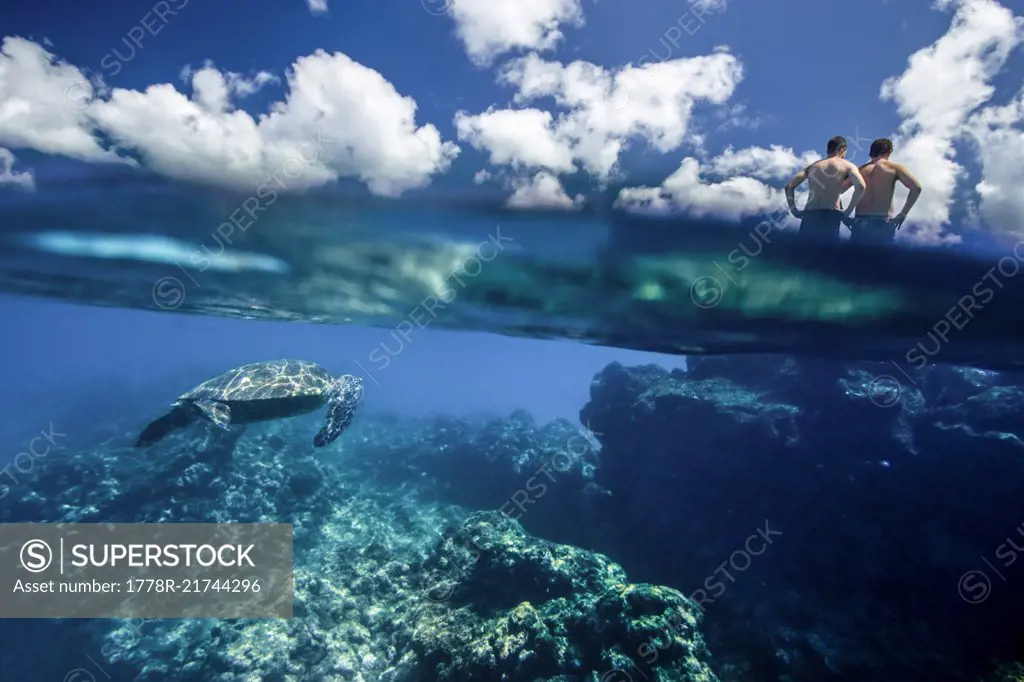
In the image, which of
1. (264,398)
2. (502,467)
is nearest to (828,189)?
(264,398)

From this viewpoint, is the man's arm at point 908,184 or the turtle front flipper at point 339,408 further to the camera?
the turtle front flipper at point 339,408

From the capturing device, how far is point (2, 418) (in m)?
41.0

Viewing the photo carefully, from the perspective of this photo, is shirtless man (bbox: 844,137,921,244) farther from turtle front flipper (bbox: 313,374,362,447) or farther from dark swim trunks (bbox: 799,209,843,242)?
turtle front flipper (bbox: 313,374,362,447)

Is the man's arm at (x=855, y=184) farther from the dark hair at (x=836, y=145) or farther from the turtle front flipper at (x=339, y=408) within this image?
the turtle front flipper at (x=339, y=408)

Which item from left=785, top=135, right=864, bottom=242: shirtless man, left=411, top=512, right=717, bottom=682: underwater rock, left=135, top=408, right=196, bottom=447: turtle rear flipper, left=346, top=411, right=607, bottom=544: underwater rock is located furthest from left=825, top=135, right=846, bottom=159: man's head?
left=135, top=408, right=196, bottom=447: turtle rear flipper

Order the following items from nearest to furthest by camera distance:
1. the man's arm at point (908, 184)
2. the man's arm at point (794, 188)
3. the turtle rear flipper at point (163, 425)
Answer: the man's arm at point (908, 184), the man's arm at point (794, 188), the turtle rear flipper at point (163, 425)

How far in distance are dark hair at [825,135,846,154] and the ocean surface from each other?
158 cm

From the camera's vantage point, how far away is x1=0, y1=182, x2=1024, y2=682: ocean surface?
837 centimetres

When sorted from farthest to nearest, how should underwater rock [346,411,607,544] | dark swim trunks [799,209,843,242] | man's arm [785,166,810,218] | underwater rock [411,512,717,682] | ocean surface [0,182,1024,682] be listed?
underwater rock [346,411,607,544] < ocean surface [0,182,1024,682] < dark swim trunks [799,209,843,242] < man's arm [785,166,810,218] < underwater rock [411,512,717,682]

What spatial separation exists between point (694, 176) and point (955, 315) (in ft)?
25.9

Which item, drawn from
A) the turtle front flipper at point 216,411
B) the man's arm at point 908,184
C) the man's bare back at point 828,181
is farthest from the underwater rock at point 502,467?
the man's arm at point 908,184

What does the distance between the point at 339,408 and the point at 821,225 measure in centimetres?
1203

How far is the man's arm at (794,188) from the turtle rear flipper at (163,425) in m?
14.5

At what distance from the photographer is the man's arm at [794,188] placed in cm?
711
